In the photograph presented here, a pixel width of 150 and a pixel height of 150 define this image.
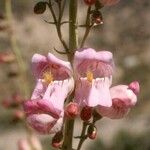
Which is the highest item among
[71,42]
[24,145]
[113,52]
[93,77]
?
[71,42]

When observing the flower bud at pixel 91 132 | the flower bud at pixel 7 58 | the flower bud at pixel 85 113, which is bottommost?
the flower bud at pixel 7 58

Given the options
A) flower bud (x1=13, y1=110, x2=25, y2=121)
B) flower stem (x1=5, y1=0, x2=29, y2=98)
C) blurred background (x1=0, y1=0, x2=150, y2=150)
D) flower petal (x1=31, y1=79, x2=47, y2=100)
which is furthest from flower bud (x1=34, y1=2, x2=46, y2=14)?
blurred background (x1=0, y1=0, x2=150, y2=150)

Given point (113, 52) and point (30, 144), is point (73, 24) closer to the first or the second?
point (30, 144)

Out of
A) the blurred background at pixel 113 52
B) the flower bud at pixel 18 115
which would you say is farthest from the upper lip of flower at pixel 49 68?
the blurred background at pixel 113 52

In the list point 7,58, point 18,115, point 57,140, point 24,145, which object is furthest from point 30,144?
point 57,140

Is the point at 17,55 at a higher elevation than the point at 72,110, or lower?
lower

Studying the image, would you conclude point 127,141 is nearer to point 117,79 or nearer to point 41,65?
point 117,79

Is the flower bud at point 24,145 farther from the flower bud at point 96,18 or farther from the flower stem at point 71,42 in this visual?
the flower bud at point 96,18
